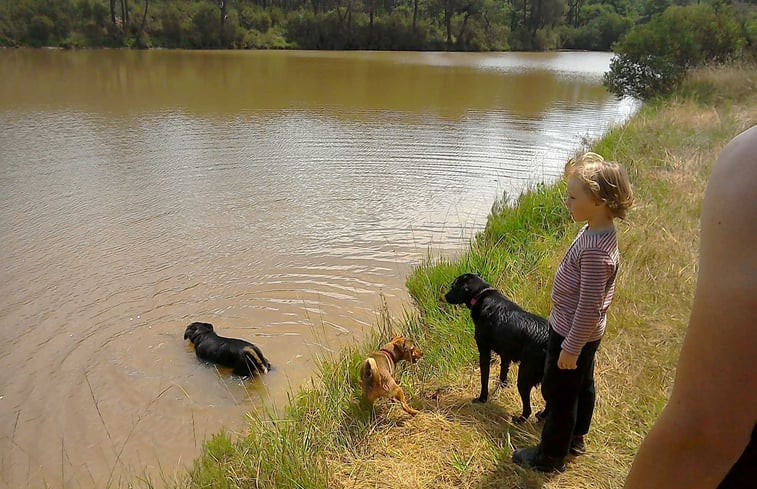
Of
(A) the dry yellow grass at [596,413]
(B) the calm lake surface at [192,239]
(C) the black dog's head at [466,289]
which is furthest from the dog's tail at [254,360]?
(C) the black dog's head at [466,289]

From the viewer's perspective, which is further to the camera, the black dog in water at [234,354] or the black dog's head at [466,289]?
the black dog in water at [234,354]

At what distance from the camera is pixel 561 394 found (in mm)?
2658

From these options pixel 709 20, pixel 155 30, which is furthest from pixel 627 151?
pixel 155 30

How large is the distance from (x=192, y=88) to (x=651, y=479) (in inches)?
909

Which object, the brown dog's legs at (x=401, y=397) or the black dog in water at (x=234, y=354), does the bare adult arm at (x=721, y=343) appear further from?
the black dog in water at (x=234, y=354)

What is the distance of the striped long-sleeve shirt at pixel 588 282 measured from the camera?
242 centimetres

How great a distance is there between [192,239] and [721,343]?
741cm

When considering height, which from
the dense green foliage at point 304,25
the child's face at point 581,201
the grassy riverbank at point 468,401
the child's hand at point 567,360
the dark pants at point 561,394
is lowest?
the grassy riverbank at point 468,401

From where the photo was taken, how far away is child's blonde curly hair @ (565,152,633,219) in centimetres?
238

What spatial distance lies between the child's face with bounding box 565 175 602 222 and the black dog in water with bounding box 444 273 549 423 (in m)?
0.94

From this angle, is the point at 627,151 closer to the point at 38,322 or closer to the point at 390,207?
the point at 390,207

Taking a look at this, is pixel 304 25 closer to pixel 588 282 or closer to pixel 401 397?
pixel 401 397

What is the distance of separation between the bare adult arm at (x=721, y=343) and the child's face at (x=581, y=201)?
1.53m

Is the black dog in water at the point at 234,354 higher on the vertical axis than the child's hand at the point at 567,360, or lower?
lower
